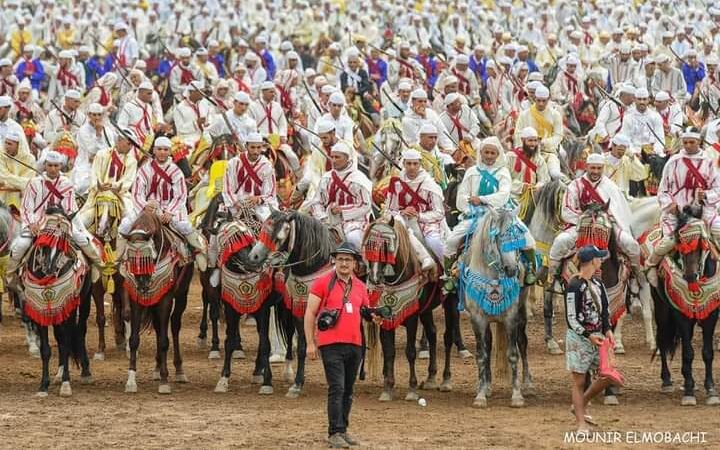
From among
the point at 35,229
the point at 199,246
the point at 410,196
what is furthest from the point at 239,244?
the point at 35,229

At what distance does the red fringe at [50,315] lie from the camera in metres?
19.2

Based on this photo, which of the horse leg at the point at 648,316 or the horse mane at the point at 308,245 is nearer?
the horse mane at the point at 308,245

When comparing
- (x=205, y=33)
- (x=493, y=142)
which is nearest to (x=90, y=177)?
(x=493, y=142)

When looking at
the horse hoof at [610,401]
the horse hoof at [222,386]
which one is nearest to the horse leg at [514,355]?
the horse hoof at [610,401]

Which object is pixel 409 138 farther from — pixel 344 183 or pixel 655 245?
pixel 655 245

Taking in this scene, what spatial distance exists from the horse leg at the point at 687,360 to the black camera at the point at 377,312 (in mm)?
3092

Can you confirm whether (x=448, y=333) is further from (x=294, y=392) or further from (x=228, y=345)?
(x=228, y=345)

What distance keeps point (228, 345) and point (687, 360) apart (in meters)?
5.12

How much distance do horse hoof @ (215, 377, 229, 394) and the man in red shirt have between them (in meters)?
3.80

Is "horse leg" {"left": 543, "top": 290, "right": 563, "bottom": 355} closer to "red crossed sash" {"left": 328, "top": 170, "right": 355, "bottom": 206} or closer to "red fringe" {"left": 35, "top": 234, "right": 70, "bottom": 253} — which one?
"red crossed sash" {"left": 328, "top": 170, "right": 355, "bottom": 206}

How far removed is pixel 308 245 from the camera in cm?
1909

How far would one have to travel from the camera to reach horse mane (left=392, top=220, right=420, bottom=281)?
19.2 m

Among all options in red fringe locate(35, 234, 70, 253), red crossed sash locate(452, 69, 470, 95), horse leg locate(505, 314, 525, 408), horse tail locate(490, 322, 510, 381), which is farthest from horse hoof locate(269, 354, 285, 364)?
red crossed sash locate(452, 69, 470, 95)

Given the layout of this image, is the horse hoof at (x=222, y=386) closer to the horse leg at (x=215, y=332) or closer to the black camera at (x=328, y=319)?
the horse leg at (x=215, y=332)
